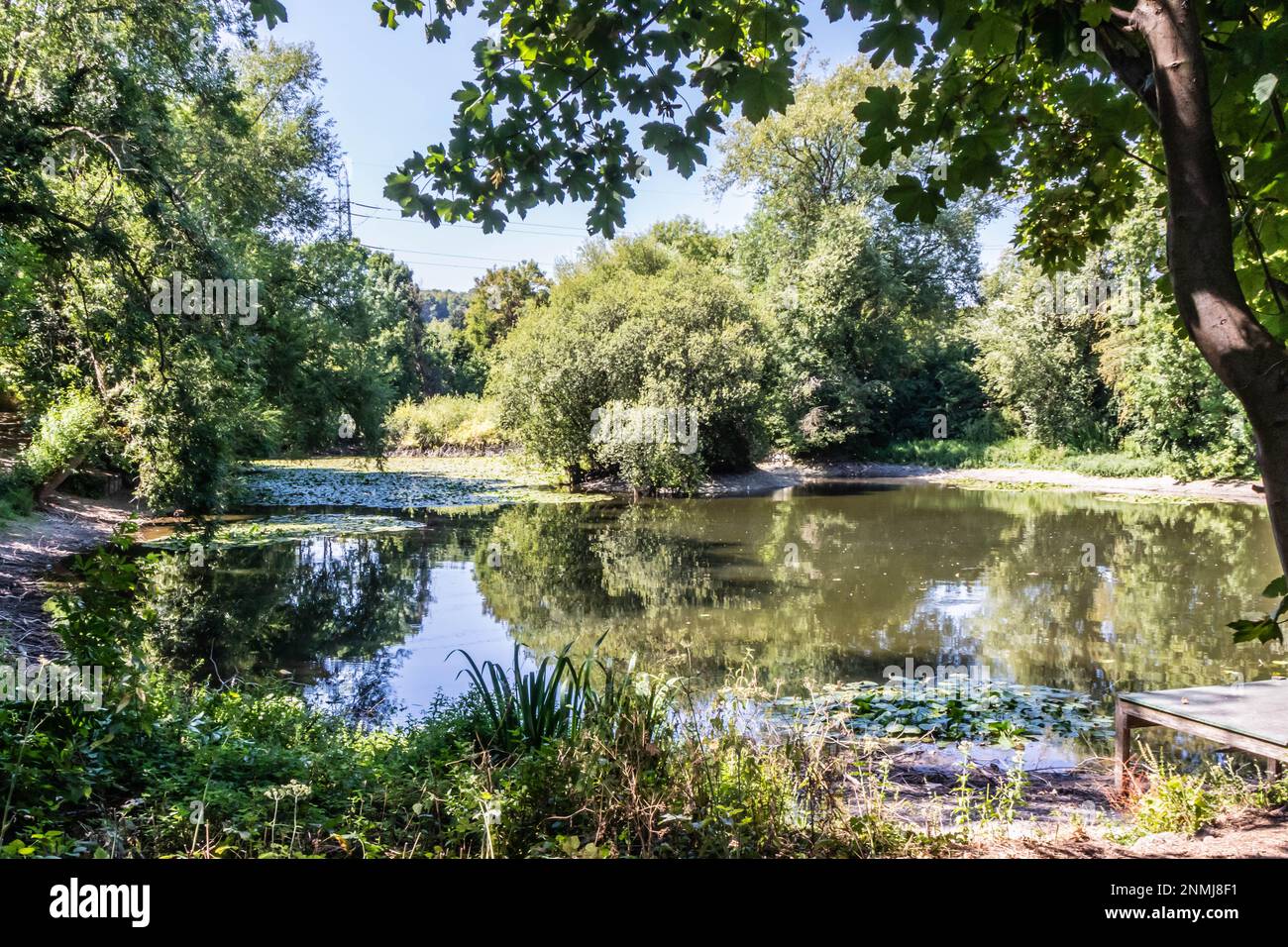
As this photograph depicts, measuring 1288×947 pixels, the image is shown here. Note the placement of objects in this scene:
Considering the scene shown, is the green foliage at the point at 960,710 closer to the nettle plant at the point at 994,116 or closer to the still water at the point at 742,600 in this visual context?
the still water at the point at 742,600

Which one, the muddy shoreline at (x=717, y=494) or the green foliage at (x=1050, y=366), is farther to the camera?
the green foliage at (x=1050, y=366)

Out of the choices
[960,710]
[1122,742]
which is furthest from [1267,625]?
[960,710]

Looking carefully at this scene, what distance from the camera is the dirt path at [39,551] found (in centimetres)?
644

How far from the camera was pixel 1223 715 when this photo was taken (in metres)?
3.99

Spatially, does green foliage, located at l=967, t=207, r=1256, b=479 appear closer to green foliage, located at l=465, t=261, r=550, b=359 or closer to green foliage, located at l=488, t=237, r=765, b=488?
green foliage, located at l=488, t=237, r=765, b=488

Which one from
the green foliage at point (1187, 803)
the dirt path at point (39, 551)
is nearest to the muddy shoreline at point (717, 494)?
the dirt path at point (39, 551)

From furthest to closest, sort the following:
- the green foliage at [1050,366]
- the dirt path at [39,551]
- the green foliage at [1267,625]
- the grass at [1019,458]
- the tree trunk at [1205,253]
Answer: the green foliage at [1050,366]
the grass at [1019,458]
the dirt path at [39,551]
the green foliage at [1267,625]
the tree trunk at [1205,253]

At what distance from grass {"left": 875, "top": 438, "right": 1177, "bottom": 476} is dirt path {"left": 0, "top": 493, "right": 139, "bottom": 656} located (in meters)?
24.7

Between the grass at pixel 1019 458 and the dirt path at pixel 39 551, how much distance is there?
81.2 feet

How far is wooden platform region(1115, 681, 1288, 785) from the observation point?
3709 mm

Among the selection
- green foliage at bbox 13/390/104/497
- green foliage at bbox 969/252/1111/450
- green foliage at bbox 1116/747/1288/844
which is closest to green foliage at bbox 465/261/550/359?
green foliage at bbox 969/252/1111/450

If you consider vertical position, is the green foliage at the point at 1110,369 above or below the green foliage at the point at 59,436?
above
